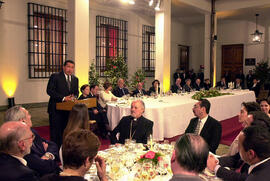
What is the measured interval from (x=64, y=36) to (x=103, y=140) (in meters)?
5.84

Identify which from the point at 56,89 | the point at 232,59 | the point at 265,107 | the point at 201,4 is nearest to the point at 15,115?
the point at 56,89

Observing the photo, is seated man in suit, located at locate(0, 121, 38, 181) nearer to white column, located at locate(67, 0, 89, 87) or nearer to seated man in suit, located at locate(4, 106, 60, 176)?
seated man in suit, located at locate(4, 106, 60, 176)

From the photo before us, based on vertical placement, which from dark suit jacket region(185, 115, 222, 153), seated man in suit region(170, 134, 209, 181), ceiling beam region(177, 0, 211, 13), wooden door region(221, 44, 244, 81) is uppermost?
ceiling beam region(177, 0, 211, 13)

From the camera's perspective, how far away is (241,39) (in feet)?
50.9

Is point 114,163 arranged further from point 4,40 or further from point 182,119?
point 4,40

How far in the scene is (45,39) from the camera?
Result: 9.63 metres

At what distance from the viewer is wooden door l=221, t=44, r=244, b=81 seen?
15.6 m

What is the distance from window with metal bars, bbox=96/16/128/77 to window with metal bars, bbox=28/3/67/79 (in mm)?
1668

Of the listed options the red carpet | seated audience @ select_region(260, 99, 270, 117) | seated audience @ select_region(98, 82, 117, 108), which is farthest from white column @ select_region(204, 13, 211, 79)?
A: seated audience @ select_region(260, 99, 270, 117)

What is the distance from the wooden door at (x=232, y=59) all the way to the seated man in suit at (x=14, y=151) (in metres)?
15.5

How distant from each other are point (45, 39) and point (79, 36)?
3.06m

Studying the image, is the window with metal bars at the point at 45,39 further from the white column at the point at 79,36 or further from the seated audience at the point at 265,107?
the seated audience at the point at 265,107

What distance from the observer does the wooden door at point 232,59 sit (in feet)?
51.3

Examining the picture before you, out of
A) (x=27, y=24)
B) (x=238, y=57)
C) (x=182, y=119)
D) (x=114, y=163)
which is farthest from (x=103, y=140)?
(x=238, y=57)
